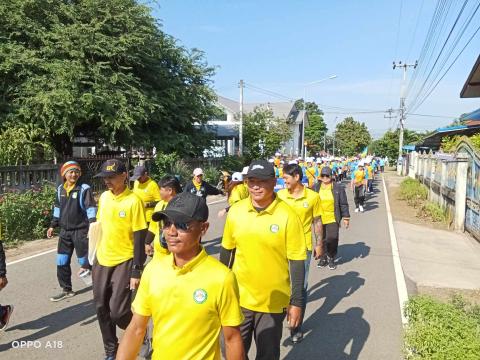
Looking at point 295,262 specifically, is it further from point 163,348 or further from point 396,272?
point 396,272

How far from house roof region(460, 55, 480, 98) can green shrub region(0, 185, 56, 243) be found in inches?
382

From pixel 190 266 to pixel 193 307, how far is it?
21 centimetres

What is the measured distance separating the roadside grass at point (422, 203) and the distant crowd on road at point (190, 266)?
974 cm

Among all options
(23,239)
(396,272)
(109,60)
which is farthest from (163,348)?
(109,60)

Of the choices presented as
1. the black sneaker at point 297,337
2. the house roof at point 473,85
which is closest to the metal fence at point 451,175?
the house roof at point 473,85

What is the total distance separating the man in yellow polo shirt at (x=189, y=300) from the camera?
2.22 m

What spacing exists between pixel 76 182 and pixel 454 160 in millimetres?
11307

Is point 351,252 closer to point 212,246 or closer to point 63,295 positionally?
point 212,246

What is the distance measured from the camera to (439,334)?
12.1 feet

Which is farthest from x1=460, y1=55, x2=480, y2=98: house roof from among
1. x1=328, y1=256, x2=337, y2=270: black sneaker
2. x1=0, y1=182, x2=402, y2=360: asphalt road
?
x1=328, y1=256, x2=337, y2=270: black sneaker

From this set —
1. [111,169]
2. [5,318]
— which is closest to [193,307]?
[111,169]

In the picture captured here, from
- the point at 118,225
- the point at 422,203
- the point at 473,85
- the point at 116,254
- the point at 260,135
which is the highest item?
the point at 473,85

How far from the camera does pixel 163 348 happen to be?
230 centimetres

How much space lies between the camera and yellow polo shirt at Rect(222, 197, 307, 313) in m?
3.23
